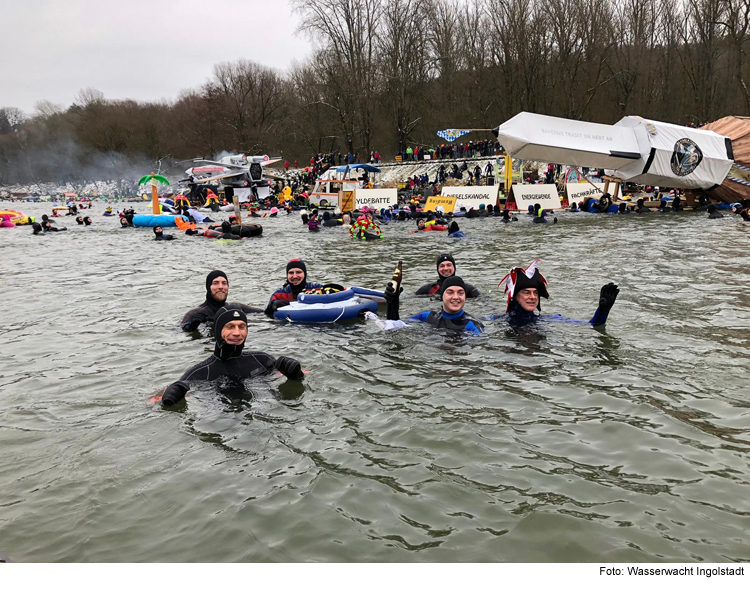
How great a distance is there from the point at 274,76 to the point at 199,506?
7922cm

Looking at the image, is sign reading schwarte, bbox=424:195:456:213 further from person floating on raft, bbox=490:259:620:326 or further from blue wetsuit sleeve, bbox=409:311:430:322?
person floating on raft, bbox=490:259:620:326

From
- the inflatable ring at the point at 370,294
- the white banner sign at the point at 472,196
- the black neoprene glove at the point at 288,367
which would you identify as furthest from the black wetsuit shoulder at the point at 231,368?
the white banner sign at the point at 472,196

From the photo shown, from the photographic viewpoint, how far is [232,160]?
4531 centimetres

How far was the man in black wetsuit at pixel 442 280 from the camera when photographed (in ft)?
28.8

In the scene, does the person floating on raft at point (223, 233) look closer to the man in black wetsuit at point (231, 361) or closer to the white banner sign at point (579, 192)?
the man in black wetsuit at point (231, 361)

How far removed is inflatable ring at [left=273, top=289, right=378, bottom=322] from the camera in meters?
8.54

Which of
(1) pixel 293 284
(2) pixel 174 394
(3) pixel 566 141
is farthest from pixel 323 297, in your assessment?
(3) pixel 566 141

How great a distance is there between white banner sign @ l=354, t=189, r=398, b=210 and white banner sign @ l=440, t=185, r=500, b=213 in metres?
2.88

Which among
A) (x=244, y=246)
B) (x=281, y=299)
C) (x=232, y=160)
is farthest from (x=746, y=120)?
(x=232, y=160)

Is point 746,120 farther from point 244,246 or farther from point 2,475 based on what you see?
point 2,475

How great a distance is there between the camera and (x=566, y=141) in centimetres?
2094

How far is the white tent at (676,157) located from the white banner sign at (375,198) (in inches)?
410

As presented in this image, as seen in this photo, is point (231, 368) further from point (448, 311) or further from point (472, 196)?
point (472, 196)

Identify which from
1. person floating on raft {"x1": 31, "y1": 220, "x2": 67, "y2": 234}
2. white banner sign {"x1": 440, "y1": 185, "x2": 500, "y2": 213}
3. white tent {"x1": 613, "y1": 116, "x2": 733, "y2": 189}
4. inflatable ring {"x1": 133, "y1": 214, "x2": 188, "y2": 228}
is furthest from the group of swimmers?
person floating on raft {"x1": 31, "y1": 220, "x2": 67, "y2": 234}
